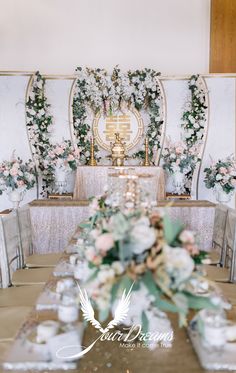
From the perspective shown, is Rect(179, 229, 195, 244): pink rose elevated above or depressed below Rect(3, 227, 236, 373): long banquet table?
above

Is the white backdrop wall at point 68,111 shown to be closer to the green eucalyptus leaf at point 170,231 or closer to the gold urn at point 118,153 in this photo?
the gold urn at point 118,153

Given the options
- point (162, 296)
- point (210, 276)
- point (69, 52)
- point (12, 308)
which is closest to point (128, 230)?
point (162, 296)

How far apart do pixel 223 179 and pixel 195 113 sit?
1351 mm

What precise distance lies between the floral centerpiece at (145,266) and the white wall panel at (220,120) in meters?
5.30

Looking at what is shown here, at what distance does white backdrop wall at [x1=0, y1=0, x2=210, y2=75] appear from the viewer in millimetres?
6910

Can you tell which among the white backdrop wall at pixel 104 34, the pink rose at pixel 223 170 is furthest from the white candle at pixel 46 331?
the white backdrop wall at pixel 104 34

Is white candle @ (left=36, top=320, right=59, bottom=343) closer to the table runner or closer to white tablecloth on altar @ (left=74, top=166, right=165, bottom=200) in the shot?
the table runner

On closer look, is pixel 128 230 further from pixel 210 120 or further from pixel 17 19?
pixel 17 19

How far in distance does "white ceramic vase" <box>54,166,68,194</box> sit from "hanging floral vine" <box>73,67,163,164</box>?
0.69m

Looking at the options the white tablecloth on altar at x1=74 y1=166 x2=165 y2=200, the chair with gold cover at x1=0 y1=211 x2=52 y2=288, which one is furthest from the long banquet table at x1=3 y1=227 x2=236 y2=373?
the white tablecloth on altar at x1=74 y1=166 x2=165 y2=200

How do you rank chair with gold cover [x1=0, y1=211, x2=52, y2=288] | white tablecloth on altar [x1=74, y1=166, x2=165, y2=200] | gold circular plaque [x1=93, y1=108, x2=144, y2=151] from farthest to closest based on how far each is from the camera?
gold circular plaque [x1=93, y1=108, x2=144, y2=151], white tablecloth on altar [x1=74, y1=166, x2=165, y2=200], chair with gold cover [x1=0, y1=211, x2=52, y2=288]

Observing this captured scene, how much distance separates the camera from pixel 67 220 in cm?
395

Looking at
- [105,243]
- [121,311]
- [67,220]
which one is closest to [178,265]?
[105,243]

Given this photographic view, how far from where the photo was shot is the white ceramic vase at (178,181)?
5.98 meters
